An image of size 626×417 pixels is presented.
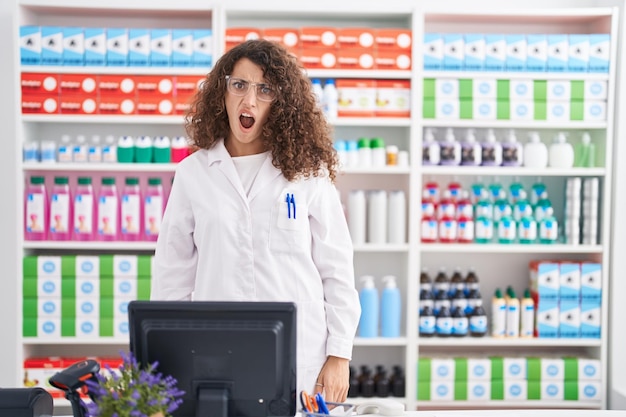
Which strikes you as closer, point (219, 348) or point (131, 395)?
point (131, 395)

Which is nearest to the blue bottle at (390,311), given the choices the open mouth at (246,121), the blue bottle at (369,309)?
the blue bottle at (369,309)

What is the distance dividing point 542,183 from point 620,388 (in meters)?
1.16

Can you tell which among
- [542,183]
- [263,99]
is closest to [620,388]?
[542,183]

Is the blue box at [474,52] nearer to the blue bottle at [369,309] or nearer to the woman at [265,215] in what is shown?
the blue bottle at [369,309]

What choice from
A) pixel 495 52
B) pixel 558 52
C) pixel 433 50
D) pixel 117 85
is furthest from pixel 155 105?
pixel 558 52

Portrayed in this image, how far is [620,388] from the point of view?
12.8 ft

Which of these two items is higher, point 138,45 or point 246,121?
point 138,45

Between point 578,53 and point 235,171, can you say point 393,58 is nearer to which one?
point 578,53

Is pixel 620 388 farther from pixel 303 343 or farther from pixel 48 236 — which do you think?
pixel 48 236

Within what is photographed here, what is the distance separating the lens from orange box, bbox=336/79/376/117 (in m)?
3.85

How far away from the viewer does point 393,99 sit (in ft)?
12.7

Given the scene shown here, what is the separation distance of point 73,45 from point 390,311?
2117 mm

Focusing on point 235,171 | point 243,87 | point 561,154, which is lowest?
point 235,171

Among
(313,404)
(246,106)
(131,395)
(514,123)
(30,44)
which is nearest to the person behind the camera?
(131,395)
